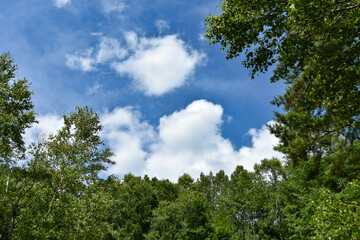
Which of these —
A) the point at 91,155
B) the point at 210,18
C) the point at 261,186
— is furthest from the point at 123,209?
the point at 210,18

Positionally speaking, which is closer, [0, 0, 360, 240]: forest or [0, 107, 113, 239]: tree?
[0, 0, 360, 240]: forest

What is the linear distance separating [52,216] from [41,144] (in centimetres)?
387

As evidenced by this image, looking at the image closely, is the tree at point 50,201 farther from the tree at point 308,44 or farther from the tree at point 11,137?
the tree at point 308,44

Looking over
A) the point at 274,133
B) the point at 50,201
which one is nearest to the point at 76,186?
the point at 50,201

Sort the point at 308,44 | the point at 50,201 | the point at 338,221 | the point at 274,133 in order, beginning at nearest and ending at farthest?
the point at 308,44 → the point at 338,221 → the point at 50,201 → the point at 274,133

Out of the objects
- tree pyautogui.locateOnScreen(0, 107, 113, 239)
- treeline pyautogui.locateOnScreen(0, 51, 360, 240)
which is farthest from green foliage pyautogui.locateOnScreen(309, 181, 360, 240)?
tree pyautogui.locateOnScreen(0, 107, 113, 239)

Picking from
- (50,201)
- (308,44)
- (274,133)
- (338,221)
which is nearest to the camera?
(308,44)

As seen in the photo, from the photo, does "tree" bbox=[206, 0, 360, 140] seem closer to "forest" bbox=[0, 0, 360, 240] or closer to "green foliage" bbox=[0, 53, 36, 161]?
"forest" bbox=[0, 0, 360, 240]

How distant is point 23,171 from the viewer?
1153cm

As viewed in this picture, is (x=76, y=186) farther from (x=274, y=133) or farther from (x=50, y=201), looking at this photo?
(x=274, y=133)

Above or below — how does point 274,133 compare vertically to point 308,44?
above

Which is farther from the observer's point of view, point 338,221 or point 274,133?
point 274,133

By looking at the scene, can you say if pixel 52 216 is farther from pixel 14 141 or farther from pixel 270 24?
pixel 270 24

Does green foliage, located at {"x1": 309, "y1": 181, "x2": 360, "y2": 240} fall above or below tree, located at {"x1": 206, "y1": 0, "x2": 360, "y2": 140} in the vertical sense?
below
